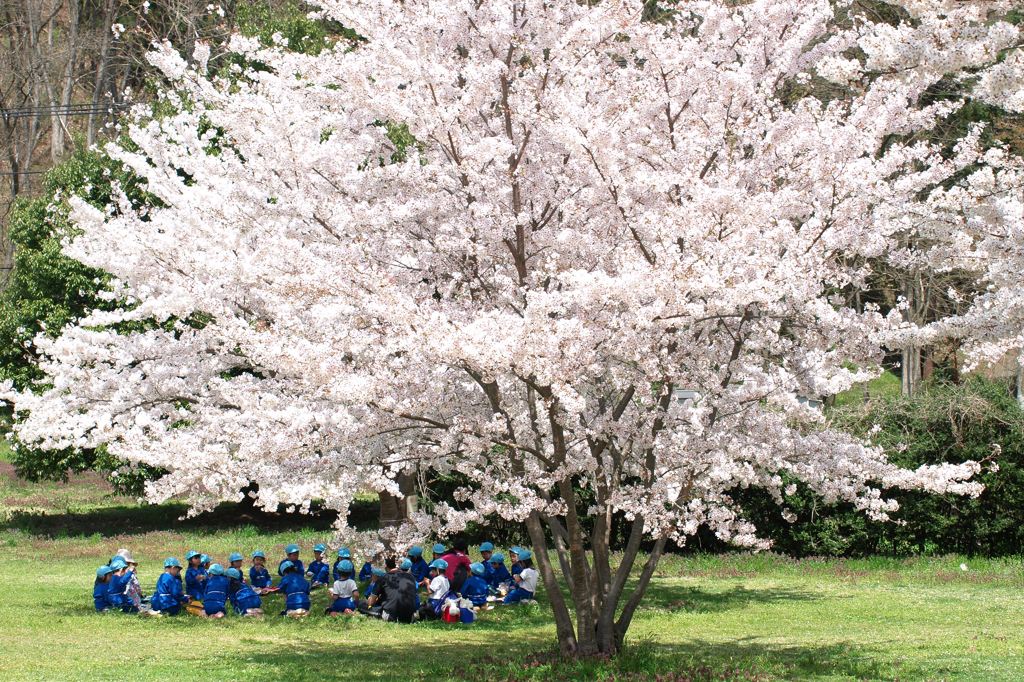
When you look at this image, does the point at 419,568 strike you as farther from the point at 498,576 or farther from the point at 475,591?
the point at 498,576

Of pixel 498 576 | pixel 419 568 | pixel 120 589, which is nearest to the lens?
pixel 120 589

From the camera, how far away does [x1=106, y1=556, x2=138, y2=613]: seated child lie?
11609mm

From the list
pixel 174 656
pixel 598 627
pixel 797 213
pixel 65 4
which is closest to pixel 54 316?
pixel 174 656

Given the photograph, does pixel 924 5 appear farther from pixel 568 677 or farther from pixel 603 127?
pixel 568 677

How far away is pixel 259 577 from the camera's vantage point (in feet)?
42.7

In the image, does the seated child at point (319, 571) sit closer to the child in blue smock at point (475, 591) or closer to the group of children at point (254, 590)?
the group of children at point (254, 590)

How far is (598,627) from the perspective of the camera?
8.08m

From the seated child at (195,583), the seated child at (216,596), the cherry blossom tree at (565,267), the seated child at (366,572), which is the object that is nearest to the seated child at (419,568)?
the seated child at (366,572)

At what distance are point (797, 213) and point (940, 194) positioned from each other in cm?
140

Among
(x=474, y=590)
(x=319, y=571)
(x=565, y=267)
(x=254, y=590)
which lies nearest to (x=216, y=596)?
(x=254, y=590)

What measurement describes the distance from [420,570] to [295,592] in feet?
5.91

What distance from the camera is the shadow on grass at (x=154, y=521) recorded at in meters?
21.0

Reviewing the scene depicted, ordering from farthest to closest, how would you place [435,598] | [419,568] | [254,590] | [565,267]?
[419,568] < [254,590] < [435,598] < [565,267]

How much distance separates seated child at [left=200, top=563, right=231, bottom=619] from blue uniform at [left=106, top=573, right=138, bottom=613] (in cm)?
91
